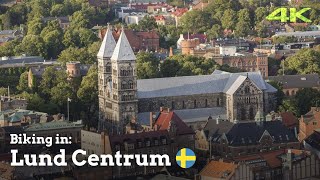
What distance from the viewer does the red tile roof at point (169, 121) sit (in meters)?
98.1

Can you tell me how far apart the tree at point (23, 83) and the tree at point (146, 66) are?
12464mm

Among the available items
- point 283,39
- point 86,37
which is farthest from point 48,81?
point 283,39

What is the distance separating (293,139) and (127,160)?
16179 mm

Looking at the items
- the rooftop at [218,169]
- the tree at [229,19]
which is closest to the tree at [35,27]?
the tree at [229,19]

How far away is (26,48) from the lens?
165375mm

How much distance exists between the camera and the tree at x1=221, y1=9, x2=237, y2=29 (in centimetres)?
18868

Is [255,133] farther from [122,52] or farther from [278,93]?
[278,93]

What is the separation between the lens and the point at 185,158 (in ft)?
301

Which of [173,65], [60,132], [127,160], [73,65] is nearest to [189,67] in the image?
[173,65]

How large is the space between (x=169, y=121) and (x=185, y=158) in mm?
7042

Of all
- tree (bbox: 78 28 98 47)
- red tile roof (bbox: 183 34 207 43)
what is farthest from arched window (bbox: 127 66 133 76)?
red tile roof (bbox: 183 34 207 43)

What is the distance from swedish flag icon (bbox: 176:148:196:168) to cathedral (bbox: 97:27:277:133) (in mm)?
12851

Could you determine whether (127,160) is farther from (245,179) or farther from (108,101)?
(108,101)

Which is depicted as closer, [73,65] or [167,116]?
[167,116]
